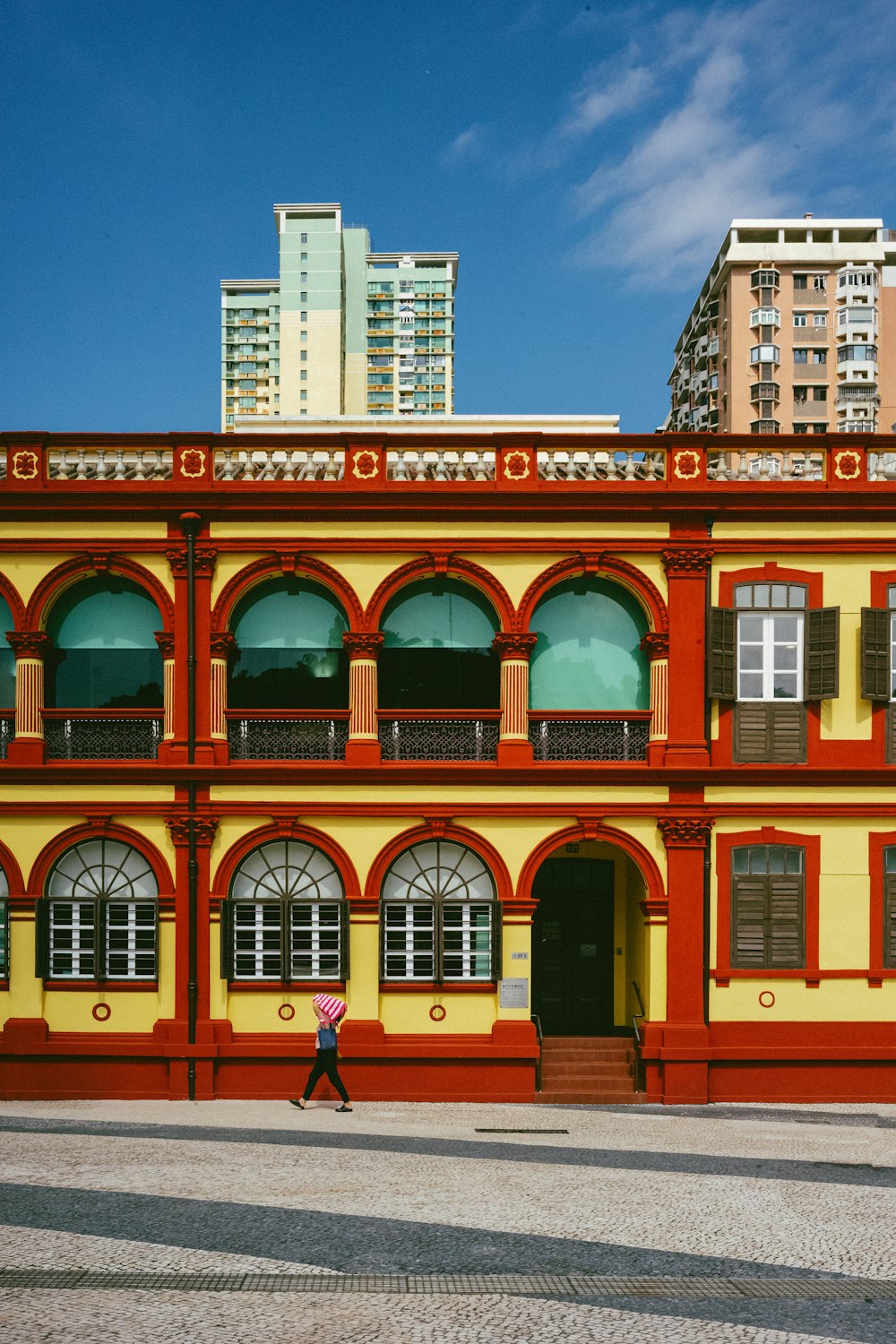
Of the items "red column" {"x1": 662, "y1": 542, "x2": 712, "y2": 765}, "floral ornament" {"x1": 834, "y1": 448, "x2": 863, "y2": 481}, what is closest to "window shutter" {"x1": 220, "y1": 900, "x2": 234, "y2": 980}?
"red column" {"x1": 662, "y1": 542, "x2": 712, "y2": 765}

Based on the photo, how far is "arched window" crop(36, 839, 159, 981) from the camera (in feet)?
56.2

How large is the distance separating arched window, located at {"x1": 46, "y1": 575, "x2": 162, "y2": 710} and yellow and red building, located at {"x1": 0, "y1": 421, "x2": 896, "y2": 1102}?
0.15ft

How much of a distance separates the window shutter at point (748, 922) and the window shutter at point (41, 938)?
35.6 ft

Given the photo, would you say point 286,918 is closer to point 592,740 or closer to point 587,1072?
point 587,1072

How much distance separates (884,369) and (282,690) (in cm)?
6736

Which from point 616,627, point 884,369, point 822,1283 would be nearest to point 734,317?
point 884,369

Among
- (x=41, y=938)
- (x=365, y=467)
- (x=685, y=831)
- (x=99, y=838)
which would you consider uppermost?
(x=365, y=467)

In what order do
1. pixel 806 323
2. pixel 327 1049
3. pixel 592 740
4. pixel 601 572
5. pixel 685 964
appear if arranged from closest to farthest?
pixel 327 1049, pixel 685 964, pixel 592 740, pixel 601 572, pixel 806 323

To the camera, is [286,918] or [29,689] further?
[29,689]

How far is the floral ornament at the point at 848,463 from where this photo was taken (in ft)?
57.6

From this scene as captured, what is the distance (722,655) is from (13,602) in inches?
450

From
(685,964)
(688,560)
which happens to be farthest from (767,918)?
(688,560)

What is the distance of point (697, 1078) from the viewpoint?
1673 centimetres

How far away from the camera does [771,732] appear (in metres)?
17.3
